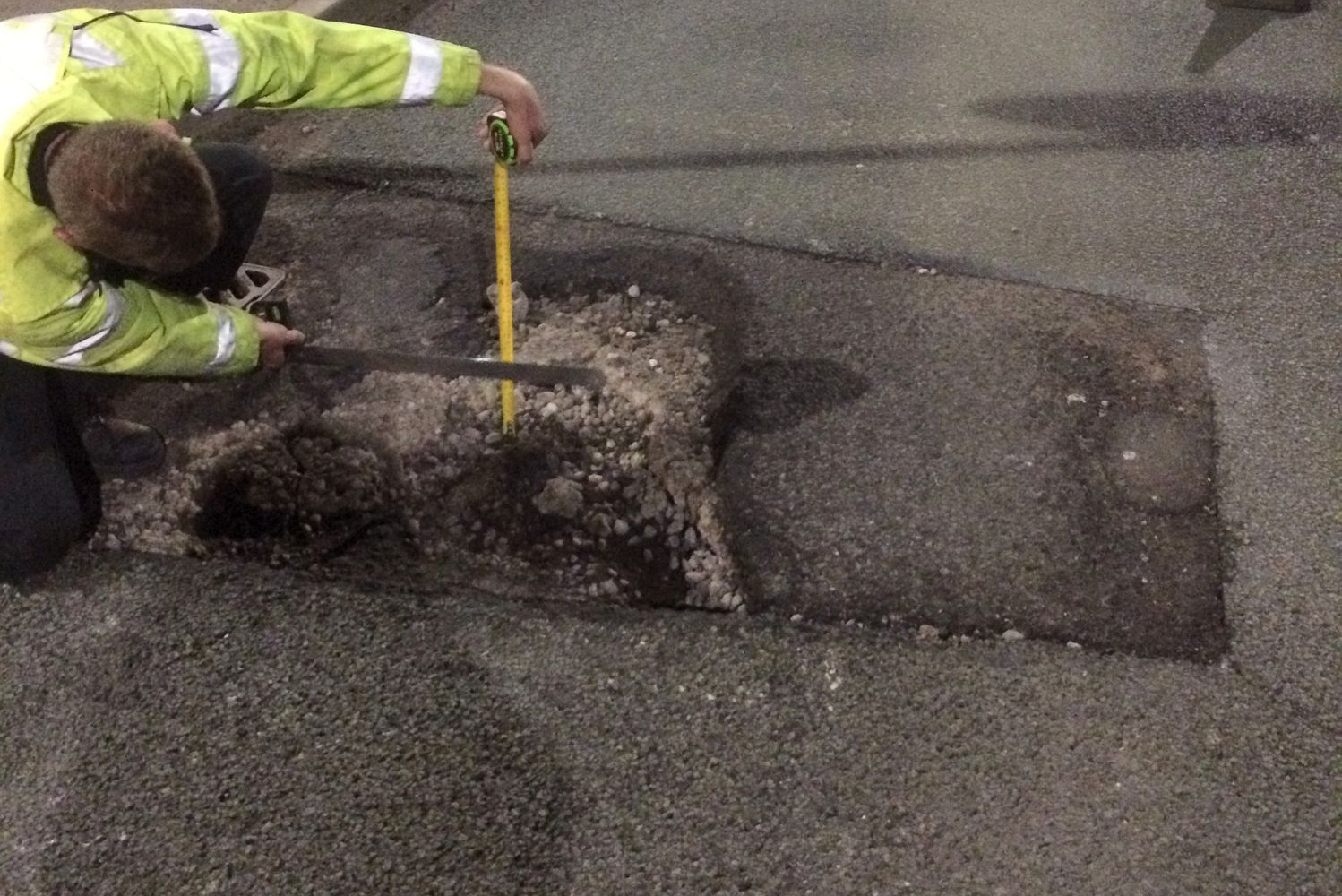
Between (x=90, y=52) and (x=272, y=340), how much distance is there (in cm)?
71

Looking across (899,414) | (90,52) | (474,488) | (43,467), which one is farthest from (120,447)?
(899,414)

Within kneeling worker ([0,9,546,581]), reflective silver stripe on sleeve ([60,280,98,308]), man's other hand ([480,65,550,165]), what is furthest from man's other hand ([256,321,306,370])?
man's other hand ([480,65,550,165])

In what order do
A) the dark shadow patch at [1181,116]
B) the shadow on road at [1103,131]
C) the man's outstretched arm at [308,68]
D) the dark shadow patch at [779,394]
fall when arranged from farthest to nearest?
the dark shadow patch at [1181,116], the shadow on road at [1103,131], the dark shadow patch at [779,394], the man's outstretched arm at [308,68]

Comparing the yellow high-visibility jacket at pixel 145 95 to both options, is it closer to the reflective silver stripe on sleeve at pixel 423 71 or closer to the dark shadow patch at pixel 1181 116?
the reflective silver stripe on sleeve at pixel 423 71

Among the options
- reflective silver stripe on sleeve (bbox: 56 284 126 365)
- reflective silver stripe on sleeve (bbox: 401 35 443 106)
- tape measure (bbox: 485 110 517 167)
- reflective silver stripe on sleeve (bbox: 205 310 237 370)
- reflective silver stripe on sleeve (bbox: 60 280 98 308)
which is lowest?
reflective silver stripe on sleeve (bbox: 205 310 237 370)

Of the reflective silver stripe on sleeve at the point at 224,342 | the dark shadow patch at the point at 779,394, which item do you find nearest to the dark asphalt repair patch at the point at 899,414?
the dark shadow patch at the point at 779,394

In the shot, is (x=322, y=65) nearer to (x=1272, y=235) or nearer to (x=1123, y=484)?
(x=1123, y=484)

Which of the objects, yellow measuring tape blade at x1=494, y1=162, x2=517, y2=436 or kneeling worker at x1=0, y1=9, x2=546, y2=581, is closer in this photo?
kneeling worker at x1=0, y1=9, x2=546, y2=581

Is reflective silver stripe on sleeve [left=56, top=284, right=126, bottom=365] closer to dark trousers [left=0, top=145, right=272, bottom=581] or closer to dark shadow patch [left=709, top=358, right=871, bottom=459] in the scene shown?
dark trousers [left=0, top=145, right=272, bottom=581]

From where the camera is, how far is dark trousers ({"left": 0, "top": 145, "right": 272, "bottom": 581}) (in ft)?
7.86

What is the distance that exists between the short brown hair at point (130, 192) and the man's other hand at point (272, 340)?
1.56 feet

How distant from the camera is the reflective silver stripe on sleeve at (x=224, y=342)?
2248 mm

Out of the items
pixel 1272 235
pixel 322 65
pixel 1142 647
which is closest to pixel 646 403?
pixel 322 65

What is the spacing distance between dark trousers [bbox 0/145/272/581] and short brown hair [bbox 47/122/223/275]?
0.48 meters
